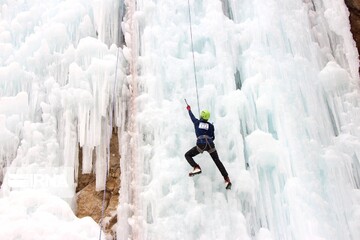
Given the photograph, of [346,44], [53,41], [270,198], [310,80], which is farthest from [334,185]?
[53,41]

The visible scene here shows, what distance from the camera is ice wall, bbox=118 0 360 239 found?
5.83 m

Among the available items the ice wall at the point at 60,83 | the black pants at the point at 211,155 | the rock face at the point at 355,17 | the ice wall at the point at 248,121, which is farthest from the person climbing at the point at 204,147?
the rock face at the point at 355,17

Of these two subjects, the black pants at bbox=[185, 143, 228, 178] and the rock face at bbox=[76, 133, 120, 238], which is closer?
the black pants at bbox=[185, 143, 228, 178]

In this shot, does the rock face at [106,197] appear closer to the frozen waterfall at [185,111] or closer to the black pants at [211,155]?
the frozen waterfall at [185,111]

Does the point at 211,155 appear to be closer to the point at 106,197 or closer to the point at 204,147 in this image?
the point at 204,147

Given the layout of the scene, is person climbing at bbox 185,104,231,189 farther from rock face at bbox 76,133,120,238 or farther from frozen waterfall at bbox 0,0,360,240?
rock face at bbox 76,133,120,238

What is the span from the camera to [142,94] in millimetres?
6793

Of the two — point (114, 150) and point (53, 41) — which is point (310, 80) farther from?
point (53, 41)

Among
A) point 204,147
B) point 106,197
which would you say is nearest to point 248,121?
point 204,147

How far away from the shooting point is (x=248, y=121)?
21.0ft

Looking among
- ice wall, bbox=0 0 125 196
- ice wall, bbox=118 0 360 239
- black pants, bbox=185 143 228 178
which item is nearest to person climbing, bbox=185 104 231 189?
black pants, bbox=185 143 228 178

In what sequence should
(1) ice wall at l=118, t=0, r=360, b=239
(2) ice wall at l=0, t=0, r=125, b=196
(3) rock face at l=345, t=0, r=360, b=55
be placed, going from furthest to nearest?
(3) rock face at l=345, t=0, r=360, b=55 → (2) ice wall at l=0, t=0, r=125, b=196 → (1) ice wall at l=118, t=0, r=360, b=239

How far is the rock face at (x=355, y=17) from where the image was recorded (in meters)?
7.54

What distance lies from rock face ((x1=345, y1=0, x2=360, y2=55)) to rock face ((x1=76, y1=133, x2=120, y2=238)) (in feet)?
15.1
